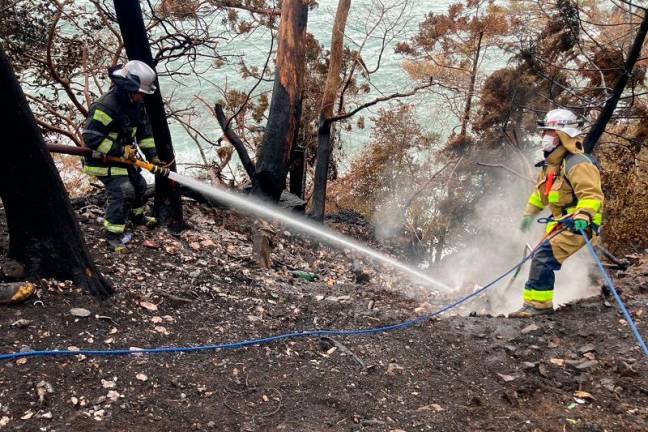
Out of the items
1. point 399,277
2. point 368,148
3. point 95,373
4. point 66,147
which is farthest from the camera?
point 368,148

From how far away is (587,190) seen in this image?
482cm

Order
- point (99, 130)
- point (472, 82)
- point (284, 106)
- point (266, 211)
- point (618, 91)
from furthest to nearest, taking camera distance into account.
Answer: point (472, 82)
point (284, 106)
point (266, 211)
point (618, 91)
point (99, 130)

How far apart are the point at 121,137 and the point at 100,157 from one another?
400 millimetres

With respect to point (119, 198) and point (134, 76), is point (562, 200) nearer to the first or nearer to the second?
point (134, 76)

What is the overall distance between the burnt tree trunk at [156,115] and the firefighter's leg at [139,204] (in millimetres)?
165

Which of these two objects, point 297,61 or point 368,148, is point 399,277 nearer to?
point 297,61

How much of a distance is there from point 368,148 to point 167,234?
1967cm

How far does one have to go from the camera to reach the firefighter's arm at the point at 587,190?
4766 mm

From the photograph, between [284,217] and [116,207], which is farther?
[284,217]

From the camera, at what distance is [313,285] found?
6.22 m

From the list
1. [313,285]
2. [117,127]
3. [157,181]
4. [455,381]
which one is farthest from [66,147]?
[455,381]

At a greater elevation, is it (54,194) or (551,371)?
(54,194)

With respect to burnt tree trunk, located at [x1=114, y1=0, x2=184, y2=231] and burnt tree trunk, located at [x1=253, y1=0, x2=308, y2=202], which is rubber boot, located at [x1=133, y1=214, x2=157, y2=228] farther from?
burnt tree trunk, located at [x1=253, y1=0, x2=308, y2=202]

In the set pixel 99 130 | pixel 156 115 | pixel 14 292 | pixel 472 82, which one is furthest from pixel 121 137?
pixel 472 82
